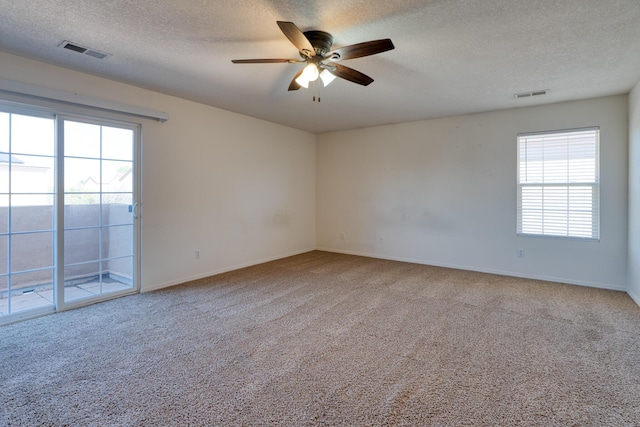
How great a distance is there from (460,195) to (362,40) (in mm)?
3428

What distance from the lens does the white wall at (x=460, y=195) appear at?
411 centimetres

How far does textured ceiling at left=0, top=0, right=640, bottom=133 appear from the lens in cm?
218

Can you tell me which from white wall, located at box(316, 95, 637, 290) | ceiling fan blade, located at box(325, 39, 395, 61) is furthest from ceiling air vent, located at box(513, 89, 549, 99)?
ceiling fan blade, located at box(325, 39, 395, 61)

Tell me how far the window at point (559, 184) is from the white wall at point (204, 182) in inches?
158

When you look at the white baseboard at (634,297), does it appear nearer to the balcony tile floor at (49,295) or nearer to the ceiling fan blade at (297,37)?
the ceiling fan blade at (297,37)

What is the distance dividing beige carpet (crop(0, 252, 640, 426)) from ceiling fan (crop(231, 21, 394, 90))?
2323mm

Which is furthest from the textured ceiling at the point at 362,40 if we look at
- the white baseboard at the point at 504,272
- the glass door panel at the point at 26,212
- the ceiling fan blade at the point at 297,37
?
the white baseboard at the point at 504,272

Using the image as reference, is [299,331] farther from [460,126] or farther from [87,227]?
[460,126]

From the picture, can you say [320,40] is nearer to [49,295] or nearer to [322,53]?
[322,53]

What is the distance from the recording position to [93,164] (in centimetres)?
362

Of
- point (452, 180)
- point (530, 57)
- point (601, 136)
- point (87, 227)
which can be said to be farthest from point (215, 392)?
point (601, 136)

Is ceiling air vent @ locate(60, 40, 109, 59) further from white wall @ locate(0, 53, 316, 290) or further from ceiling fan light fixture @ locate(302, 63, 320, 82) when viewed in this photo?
ceiling fan light fixture @ locate(302, 63, 320, 82)

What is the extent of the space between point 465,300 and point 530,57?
8.70ft

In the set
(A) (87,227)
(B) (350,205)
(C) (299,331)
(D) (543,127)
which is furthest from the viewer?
(B) (350,205)
